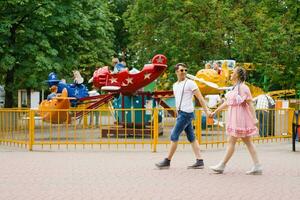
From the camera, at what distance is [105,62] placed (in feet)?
139

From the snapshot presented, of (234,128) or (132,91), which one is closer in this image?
(234,128)

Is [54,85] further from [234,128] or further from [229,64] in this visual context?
[234,128]

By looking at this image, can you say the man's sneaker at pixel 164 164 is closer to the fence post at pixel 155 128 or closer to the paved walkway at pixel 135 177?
the paved walkway at pixel 135 177

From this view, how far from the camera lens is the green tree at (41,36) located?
2377 cm

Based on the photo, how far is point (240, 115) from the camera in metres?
11.0

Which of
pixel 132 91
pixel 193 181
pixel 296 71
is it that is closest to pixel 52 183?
pixel 193 181

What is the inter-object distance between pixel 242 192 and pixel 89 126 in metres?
9.32

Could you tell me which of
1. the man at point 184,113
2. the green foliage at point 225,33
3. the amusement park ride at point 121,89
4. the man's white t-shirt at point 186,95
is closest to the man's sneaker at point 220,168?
the man at point 184,113

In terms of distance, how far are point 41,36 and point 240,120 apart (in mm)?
15088

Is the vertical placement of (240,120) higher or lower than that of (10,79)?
lower

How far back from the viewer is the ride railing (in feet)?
52.0

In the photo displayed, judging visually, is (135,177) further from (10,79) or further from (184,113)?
(10,79)

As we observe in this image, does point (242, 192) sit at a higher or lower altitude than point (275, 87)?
lower

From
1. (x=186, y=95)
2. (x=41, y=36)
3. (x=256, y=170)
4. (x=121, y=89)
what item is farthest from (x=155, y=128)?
(x=41, y=36)
